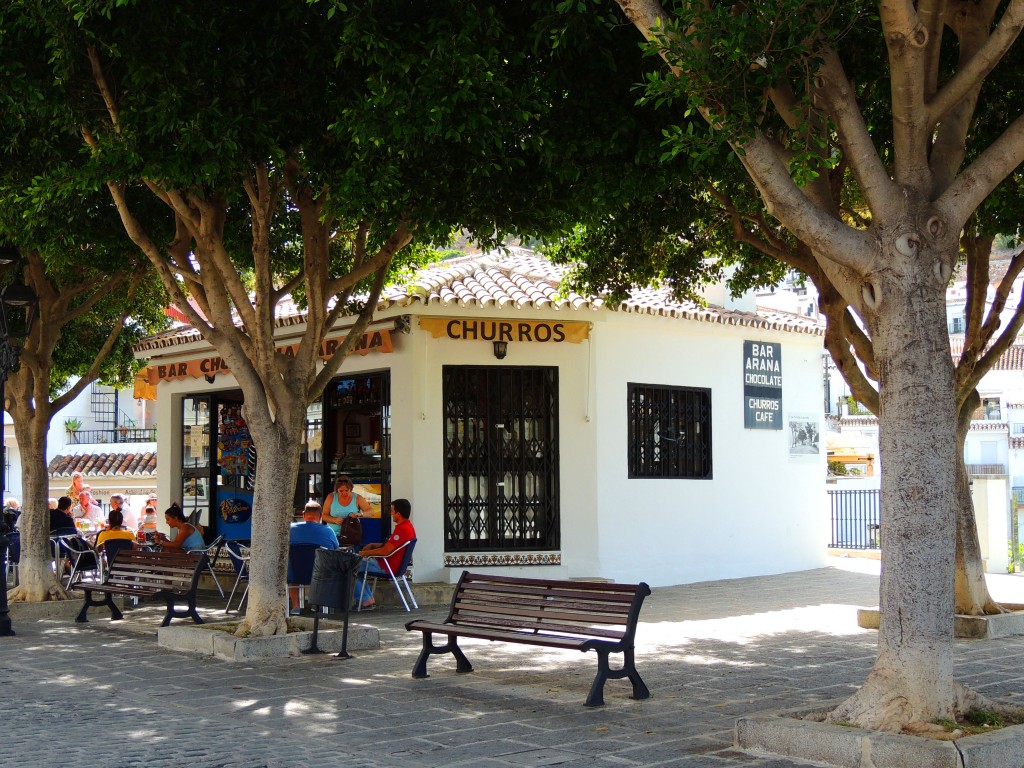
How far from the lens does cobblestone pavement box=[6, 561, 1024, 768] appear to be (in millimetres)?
6297

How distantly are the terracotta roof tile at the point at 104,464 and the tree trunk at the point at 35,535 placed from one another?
633 inches

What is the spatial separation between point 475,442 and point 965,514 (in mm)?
6427

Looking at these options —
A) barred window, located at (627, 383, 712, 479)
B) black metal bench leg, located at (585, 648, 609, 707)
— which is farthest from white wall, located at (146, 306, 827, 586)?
black metal bench leg, located at (585, 648, 609, 707)

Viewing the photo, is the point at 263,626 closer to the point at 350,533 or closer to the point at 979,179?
the point at 350,533

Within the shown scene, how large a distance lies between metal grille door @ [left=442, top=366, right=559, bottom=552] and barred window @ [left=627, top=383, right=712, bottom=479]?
142 cm

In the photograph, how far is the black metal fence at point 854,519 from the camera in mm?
22391

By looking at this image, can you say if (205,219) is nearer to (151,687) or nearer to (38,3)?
(38,3)

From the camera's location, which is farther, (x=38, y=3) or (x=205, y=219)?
(x=205, y=219)

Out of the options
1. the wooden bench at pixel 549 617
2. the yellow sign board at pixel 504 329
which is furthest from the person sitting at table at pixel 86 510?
the wooden bench at pixel 549 617

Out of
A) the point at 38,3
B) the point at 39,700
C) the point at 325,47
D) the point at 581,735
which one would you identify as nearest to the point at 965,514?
the point at 581,735

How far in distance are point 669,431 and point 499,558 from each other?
11.2 ft

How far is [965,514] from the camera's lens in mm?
10734

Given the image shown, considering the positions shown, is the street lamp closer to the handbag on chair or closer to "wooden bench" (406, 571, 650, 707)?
the handbag on chair

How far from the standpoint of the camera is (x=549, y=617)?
8.09 m
